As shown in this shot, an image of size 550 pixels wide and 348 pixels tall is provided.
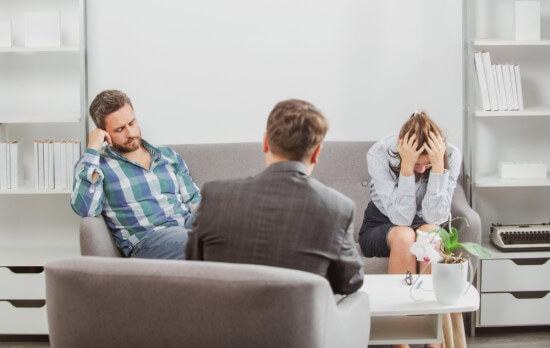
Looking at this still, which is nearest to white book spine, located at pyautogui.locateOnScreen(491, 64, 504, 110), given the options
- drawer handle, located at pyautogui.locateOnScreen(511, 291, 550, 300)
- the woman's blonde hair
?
the woman's blonde hair

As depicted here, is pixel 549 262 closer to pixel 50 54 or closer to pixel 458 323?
pixel 458 323

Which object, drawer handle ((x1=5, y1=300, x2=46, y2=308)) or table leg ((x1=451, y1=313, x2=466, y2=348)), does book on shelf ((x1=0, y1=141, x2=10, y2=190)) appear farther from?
table leg ((x1=451, y1=313, x2=466, y2=348))

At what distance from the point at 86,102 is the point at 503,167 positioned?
6.85ft

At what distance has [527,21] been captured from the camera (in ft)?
13.6

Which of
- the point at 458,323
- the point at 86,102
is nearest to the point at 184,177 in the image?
the point at 86,102

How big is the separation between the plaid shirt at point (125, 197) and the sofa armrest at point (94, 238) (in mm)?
64

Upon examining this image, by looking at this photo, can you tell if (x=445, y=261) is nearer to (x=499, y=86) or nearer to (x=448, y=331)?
(x=448, y=331)

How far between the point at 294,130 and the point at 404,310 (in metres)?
0.81

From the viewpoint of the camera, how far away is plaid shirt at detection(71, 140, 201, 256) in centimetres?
359

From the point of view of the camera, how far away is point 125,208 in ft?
12.1

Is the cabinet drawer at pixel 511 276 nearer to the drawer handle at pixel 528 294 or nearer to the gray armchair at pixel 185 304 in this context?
the drawer handle at pixel 528 294

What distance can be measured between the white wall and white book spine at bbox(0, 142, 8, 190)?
1.67ft

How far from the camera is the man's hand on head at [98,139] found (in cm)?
364

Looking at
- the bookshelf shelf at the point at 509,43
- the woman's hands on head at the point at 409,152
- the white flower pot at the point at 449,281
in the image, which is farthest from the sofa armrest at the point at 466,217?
the white flower pot at the point at 449,281
